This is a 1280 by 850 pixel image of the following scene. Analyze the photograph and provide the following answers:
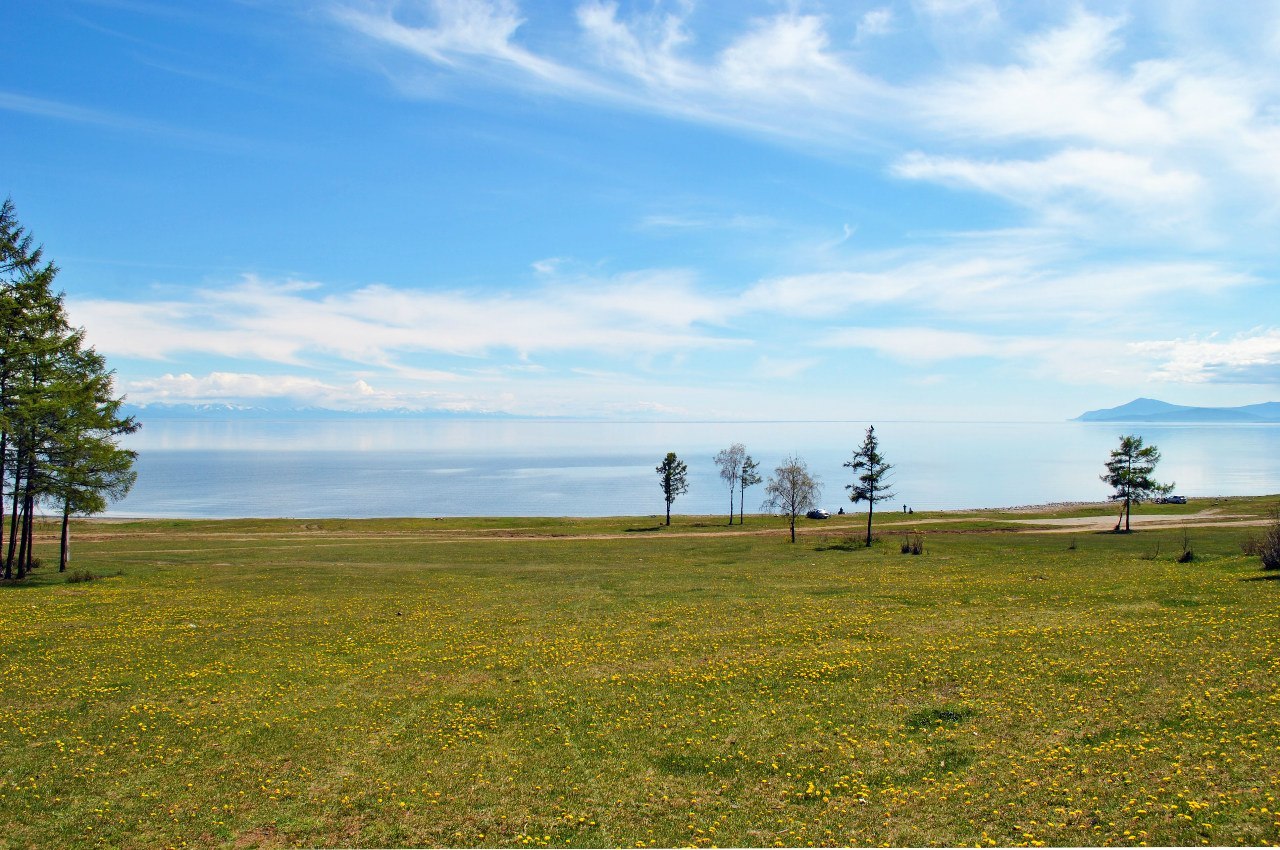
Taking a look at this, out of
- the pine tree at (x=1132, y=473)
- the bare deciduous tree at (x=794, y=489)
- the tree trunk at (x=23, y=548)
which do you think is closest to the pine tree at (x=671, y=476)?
the bare deciduous tree at (x=794, y=489)

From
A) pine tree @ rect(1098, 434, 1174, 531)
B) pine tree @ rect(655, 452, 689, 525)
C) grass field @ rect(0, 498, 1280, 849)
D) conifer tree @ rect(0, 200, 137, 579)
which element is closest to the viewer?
grass field @ rect(0, 498, 1280, 849)

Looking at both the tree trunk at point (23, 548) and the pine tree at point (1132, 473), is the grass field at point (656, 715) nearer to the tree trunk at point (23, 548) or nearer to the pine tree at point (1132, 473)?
the tree trunk at point (23, 548)

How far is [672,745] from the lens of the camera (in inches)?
596

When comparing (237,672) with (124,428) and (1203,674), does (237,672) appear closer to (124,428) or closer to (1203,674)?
(1203,674)

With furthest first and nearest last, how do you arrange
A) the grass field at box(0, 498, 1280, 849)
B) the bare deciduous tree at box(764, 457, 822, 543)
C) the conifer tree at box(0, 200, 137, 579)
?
the bare deciduous tree at box(764, 457, 822, 543) < the conifer tree at box(0, 200, 137, 579) < the grass field at box(0, 498, 1280, 849)

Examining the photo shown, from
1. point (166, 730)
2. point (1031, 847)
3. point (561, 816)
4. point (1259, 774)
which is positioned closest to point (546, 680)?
point (561, 816)

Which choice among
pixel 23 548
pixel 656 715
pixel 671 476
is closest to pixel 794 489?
pixel 671 476

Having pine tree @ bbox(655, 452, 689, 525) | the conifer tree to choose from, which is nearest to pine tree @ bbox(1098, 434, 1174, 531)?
pine tree @ bbox(655, 452, 689, 525)

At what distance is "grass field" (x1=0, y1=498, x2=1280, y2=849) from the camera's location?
1169 centimetres

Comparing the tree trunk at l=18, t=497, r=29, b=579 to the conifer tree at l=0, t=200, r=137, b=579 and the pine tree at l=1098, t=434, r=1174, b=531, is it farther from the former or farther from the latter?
the pine tree at l=1098, t=434, r=1174, b=531

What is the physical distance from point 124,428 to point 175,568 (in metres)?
10.3

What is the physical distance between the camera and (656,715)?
17.0 meters

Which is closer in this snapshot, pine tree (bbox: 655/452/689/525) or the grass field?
the grass field

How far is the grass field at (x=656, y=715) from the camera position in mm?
11688
